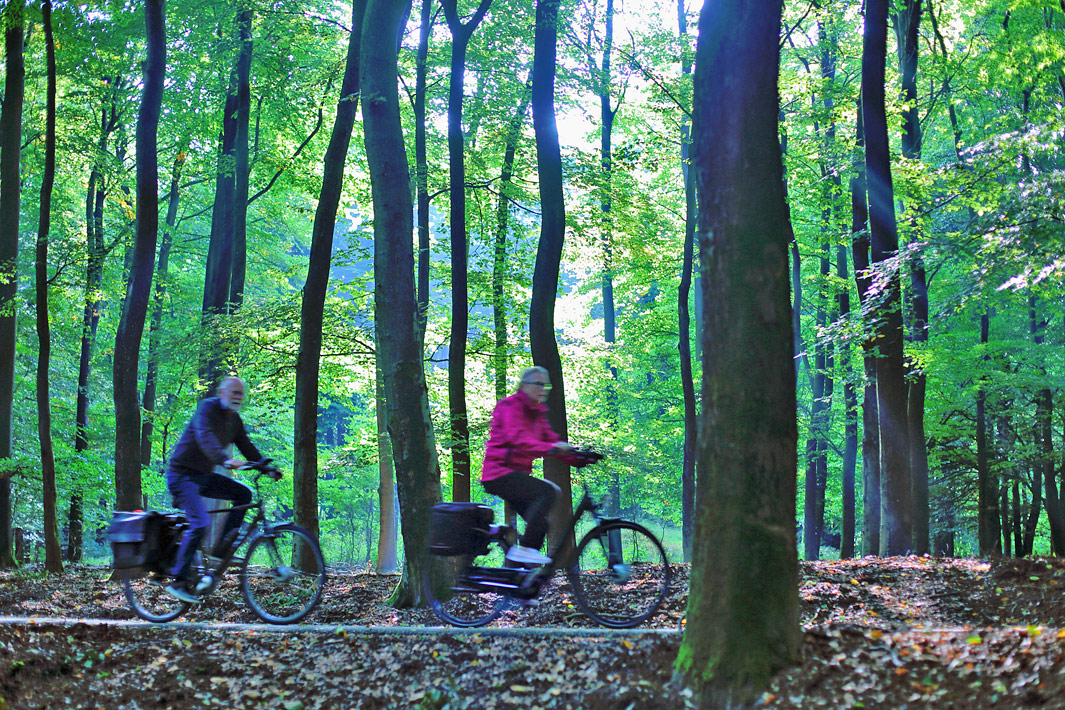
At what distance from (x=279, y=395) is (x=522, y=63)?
25.8ft

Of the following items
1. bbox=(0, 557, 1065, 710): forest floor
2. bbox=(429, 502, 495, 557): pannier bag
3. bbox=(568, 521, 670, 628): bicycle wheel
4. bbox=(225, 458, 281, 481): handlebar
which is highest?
bbox=(225, 458, 281, 481): handlebar

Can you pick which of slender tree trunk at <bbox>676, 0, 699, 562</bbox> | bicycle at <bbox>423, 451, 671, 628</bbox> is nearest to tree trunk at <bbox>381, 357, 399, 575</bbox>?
slender tree trunk at <bbox>676, 0, 699, 562</bbox>

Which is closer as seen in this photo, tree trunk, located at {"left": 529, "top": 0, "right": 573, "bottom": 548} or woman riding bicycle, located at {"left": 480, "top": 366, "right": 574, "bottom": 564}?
woman riding bicycle, located at {"left": 480, "top": 366, "right": 574, "bottom": 564}

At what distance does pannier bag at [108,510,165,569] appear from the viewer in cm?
706

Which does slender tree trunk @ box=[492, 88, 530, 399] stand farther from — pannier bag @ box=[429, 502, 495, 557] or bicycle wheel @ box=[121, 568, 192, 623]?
pannier bag @ box=[429, 502, 495, 557]

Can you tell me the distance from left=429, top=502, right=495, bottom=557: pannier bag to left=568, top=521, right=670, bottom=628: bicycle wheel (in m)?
0.78

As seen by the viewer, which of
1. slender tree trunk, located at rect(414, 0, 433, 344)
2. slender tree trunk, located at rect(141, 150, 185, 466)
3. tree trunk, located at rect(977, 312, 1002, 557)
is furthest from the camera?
slender tree trunk, located at rect(141, 150, 185, 466)

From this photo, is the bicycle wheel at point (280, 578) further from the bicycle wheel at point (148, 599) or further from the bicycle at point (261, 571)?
the bicycle wheel at point (148, 599)

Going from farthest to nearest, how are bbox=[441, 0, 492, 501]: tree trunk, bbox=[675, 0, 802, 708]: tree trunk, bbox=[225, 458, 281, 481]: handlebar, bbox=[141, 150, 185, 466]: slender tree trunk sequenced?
bbox=[141, 150, 185, 466]: slender tree trunk
bbox=[441, 0, 492, 501]: tree trunk
bbox=[225, 458, 281, 481]: handlebar
bbox=[675, 0, 802, 708]: tree trunk

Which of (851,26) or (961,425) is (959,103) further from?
(961,425)

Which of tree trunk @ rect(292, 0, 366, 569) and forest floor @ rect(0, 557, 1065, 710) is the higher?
tree trunk @ rect(292, 0, 366, 569)

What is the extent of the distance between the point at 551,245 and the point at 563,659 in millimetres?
8028

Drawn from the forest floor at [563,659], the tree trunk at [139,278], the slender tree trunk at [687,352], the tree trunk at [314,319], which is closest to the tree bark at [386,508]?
the tree trunk at [314,319]

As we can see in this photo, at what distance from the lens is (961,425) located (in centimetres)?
1838
